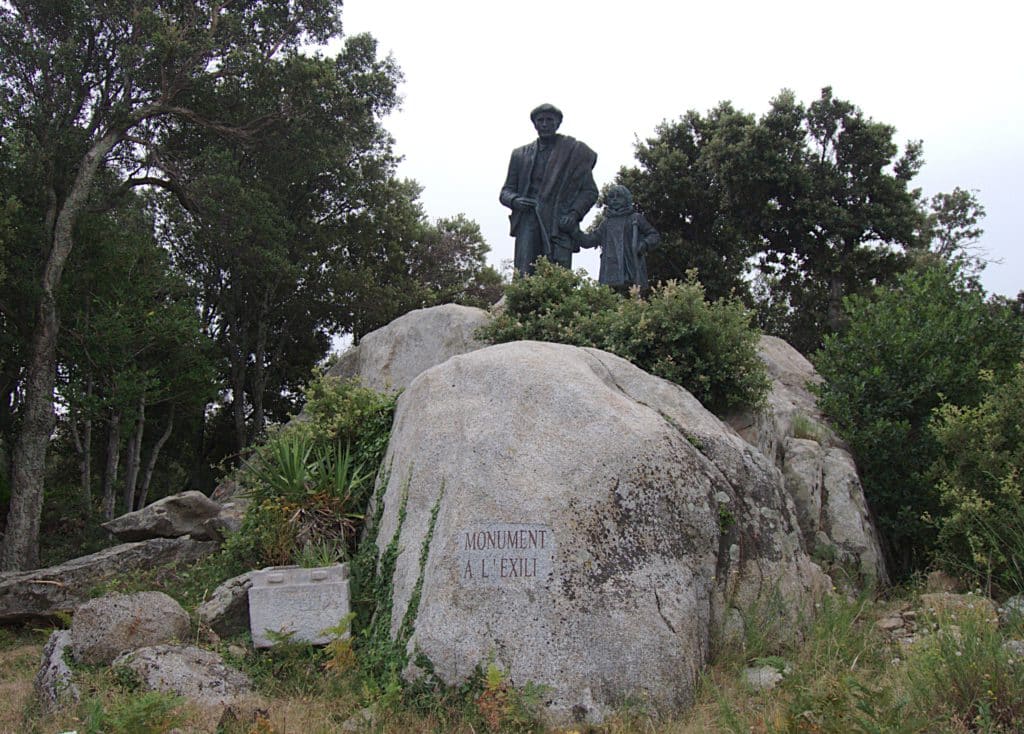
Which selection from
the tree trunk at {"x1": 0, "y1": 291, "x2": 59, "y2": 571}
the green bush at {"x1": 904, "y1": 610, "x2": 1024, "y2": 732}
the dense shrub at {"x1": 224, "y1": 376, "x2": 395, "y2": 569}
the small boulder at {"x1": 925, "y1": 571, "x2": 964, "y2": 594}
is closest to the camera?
the green bush at {"x1": 904, "y1": 610, "x2": 1024, "y2": 732}

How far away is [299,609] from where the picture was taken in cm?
671

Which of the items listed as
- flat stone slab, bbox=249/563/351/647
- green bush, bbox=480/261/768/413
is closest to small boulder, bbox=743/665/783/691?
flat stone slab, bbox=249/563/351/647

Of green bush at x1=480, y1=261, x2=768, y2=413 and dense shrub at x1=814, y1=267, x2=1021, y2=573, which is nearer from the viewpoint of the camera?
green bush at x1=480, y1=261, x2=768, y2=413

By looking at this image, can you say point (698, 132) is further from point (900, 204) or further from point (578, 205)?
point (578, 205)

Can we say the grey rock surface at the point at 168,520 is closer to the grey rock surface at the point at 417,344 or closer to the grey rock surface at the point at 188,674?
the grey rock surface at the point at 417,344

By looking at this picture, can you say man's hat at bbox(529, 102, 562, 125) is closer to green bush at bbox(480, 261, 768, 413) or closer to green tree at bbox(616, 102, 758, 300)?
green bush at bbox(480, 261, 768, 413)

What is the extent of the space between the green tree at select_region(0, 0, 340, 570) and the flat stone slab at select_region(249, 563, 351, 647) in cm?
876

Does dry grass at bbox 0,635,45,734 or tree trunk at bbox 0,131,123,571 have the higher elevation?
tree trunk at bbox 0,131,123,571

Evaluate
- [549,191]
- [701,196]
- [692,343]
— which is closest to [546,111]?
[549,191]

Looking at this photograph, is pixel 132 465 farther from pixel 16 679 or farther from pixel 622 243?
pixel 16 679

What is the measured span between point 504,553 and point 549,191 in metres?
8.82

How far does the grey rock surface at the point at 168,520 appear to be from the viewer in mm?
11568

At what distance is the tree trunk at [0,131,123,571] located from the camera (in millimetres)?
13570

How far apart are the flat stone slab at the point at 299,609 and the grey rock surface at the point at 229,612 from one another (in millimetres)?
370
